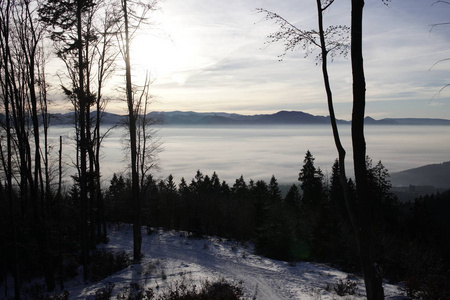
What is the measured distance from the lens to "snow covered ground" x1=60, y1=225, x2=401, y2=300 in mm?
8867

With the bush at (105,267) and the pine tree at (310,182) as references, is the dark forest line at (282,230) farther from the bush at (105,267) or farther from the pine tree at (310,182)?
the bush at (105,267)

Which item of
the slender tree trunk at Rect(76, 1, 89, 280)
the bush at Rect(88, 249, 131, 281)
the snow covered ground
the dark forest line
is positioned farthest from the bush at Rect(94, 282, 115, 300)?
the slender tree trunk at Rect(76, 1, 89, 280)

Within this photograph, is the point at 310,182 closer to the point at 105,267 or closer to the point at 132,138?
the point at 132,138

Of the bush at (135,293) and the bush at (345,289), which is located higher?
the bush at (135,293)

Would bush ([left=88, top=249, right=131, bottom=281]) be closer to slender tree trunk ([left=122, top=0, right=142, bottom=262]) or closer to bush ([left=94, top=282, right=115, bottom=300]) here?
slender tree trunk ([left=122, top=0, right=142, bottom=262])

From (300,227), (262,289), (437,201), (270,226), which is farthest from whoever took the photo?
(437,201)

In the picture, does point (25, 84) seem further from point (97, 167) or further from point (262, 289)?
point (262, 289)

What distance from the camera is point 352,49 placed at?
17.9 feet

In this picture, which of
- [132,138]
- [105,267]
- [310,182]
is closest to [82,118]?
[132,138]

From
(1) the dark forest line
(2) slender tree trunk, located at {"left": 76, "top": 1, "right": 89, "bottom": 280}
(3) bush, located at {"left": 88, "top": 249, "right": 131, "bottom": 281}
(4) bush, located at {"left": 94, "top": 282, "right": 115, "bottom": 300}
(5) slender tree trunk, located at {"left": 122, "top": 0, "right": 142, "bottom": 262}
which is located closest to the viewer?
(4) bush, located at {"left": 94, "top": 282, "right": 115, "bottom": 300}

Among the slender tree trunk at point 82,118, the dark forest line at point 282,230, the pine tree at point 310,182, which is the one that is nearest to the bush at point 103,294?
the dark forest line at point 282,230

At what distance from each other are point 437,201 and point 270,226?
231 ft

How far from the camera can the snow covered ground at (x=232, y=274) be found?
8867mm

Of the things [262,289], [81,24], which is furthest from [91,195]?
[262,289]
